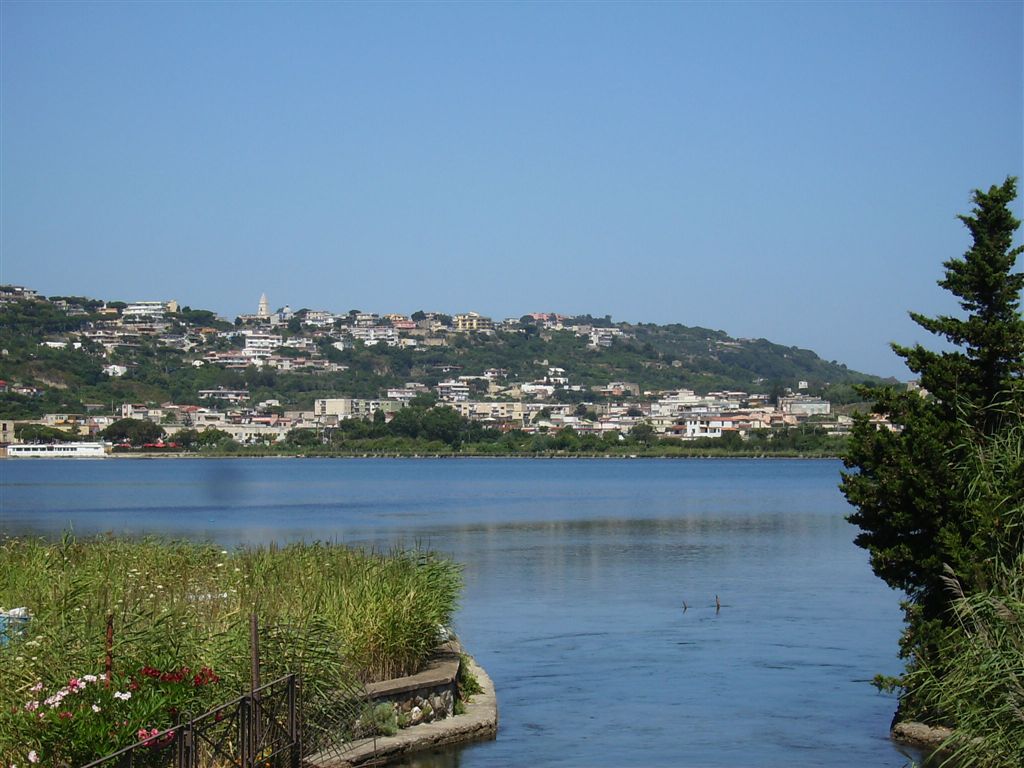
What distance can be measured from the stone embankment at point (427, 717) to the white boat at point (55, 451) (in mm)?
161941

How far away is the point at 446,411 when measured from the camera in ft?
628

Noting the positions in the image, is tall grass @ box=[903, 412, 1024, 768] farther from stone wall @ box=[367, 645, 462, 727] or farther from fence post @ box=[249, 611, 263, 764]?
stone wall @ box=[367, 645, 462, 727]

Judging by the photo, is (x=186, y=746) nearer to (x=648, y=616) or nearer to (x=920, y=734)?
(x=920, y=734)

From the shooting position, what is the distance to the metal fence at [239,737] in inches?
360

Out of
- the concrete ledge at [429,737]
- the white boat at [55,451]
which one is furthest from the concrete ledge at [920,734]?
the white boat at [55,451]

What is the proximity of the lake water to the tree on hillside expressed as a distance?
191 centimetres

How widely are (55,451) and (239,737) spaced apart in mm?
166825

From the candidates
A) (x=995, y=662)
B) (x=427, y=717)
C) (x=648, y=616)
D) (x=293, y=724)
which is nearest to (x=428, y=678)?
(x=427, y=717)

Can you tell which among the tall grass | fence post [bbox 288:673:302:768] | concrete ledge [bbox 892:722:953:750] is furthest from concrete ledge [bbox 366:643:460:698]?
the tall grass

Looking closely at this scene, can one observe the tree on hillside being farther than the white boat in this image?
No

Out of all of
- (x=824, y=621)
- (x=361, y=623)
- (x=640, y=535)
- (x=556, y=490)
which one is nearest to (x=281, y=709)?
(x=361, y=623)

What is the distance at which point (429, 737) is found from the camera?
44.4 feet

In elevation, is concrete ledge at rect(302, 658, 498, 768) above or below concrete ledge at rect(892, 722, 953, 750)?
above

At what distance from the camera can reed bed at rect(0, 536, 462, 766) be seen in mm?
9414
